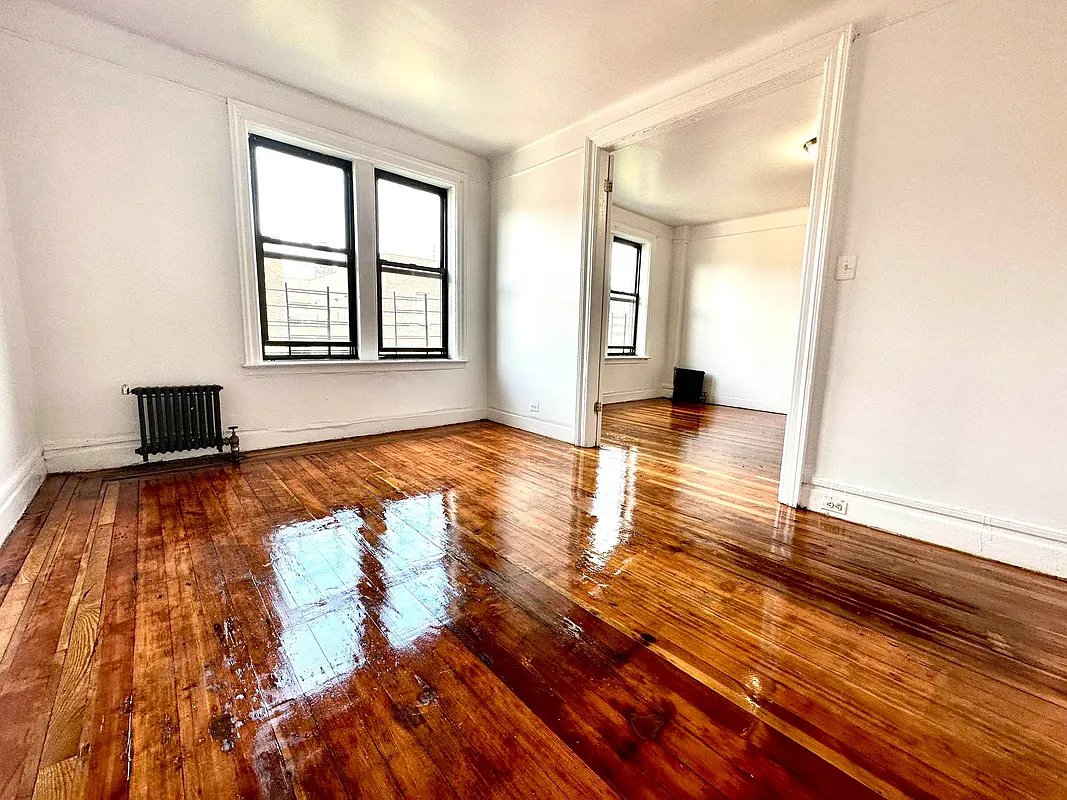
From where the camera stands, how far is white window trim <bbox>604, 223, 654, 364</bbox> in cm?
661

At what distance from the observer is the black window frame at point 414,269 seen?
416 centimetres

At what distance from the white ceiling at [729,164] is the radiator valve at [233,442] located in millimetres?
4061

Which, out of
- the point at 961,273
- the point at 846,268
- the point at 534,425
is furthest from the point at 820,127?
the point at 534,425

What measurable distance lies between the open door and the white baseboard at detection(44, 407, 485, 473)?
1552mm

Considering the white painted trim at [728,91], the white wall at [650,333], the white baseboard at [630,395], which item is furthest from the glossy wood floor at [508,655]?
the white wall at [650,333]

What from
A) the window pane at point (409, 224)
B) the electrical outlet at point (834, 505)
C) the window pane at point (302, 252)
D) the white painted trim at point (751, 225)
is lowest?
the electrical outlet at point (834, 505)

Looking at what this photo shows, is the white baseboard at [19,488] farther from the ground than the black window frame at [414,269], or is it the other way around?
the black window frame at [414,269]

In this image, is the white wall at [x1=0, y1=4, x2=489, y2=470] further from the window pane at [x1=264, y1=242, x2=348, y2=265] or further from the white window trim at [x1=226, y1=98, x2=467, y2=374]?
the window pane at [x1=264, y1=242, x2=348, y2=265]

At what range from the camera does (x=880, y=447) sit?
95.4 inches

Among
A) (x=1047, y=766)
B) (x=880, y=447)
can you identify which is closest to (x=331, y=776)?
(x=1047, y=766)

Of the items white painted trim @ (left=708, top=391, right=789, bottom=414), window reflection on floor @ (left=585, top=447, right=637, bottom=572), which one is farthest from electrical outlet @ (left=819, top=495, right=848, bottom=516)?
white painted trim @ (left=708, top=391, right=789, bottom=414)

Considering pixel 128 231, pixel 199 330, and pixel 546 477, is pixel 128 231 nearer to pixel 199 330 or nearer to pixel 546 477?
pixel 199 330

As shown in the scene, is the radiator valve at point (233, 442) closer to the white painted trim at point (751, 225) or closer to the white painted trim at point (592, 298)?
the white painted trim at point (592, 298)

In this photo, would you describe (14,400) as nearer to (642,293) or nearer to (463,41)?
(463,41)
